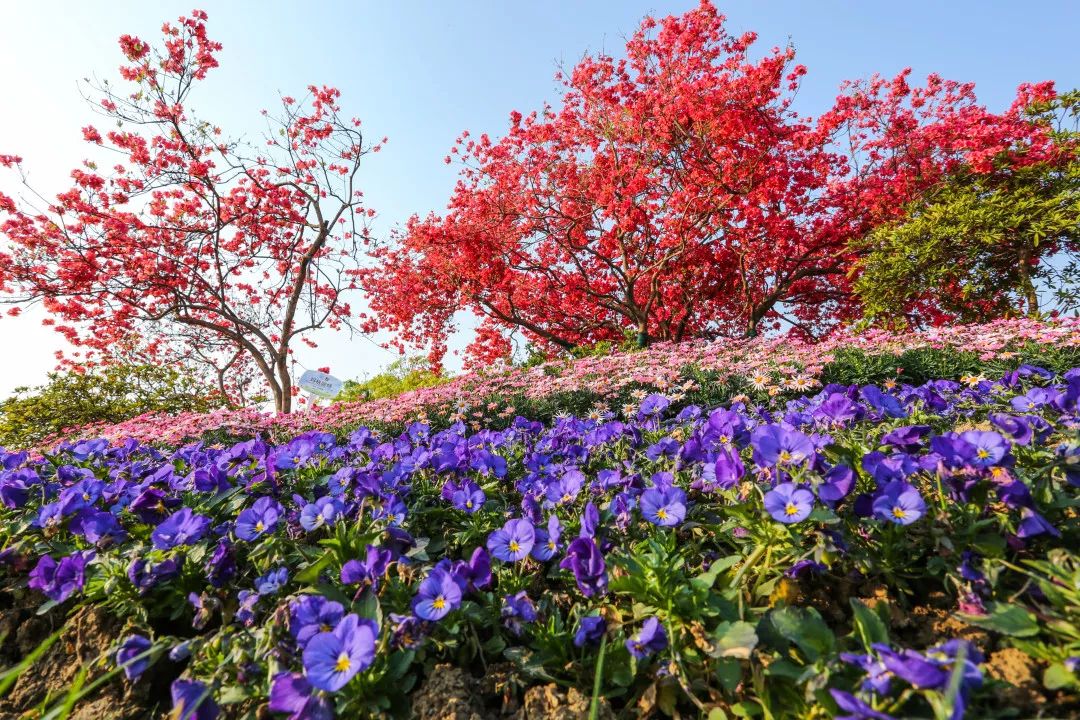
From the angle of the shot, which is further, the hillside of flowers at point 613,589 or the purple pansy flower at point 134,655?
the purple pansy flower at point 134,655

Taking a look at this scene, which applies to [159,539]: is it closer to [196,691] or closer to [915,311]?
[196,691]

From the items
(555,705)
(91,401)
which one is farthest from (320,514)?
(91,401)

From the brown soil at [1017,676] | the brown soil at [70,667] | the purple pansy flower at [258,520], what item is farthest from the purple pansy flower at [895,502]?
the brown soil at [70,667]

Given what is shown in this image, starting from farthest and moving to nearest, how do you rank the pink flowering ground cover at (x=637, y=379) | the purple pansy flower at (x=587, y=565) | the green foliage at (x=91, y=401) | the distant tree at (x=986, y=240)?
the green foliage at (x=91, y=401) < the distant tree at (x=986, y=240) < the pink flowering ground cover at (x=637, y=379) < the purple pansy flower at (x=587, y=565)

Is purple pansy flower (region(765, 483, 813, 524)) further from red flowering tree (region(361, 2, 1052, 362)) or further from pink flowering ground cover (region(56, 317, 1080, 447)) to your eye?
red flowering tree (region(361, 2, 1052, 362))

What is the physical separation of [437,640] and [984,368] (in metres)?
6.35

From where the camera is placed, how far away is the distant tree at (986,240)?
322 inches

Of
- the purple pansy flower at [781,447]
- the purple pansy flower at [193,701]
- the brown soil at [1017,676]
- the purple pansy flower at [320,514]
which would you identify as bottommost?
the purple pansy flower at [193,701]

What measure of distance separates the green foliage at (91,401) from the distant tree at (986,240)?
54.8ft

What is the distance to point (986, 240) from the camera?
27.3 ft

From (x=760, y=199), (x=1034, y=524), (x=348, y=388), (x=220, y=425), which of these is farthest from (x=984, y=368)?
(x=348, y=388)

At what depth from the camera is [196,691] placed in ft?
3.67

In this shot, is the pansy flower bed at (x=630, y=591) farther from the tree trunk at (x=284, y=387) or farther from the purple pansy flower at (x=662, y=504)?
the tree trunk at (x=284, y=387)

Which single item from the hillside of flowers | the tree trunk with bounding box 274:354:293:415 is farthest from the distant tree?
the tree trunk with bounding box 274:354:293:415
